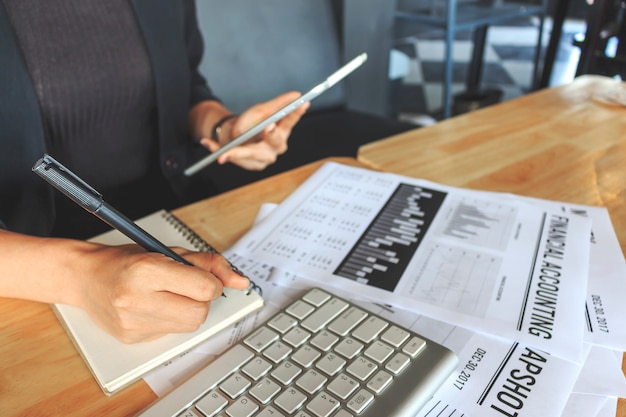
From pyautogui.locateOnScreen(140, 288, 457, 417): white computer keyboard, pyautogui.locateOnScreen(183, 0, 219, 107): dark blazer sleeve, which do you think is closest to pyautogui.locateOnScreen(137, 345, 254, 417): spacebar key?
pyautogui.locateOnScreen(140, 288, 457, 417): white computer keyboard

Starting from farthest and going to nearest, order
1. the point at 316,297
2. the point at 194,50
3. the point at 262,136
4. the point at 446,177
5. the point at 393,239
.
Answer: the point at 194,50
the point at 262,136
the point at 446,177
the point at 393,239
the point at 316,297

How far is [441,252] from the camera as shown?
0.52m

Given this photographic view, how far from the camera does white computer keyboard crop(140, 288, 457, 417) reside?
0.35 metres

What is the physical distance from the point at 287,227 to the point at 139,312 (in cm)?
22

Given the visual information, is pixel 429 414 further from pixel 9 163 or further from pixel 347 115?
pixel 347 115

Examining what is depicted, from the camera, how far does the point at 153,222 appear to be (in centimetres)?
57

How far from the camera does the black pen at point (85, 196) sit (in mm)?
331

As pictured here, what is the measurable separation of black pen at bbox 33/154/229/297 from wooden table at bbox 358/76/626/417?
15.8 inches

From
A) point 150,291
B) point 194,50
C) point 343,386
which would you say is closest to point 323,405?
point 343,386

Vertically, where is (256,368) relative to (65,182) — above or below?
below

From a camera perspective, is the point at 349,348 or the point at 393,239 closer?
the point at 349,348

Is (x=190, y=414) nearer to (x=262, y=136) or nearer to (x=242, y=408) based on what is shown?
(x=242, y=408)

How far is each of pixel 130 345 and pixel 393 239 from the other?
0.93 ft

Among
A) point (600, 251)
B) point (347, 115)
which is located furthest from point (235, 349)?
point (347, 115)
